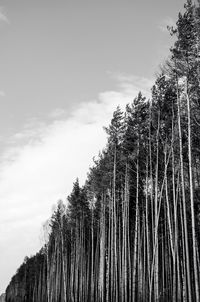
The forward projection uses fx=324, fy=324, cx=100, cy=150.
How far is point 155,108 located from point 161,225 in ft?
41.6

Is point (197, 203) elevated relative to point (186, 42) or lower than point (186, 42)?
lower

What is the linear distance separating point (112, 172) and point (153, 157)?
5.20 metres

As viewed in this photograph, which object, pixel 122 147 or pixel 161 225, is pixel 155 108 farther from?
pixel 161 225

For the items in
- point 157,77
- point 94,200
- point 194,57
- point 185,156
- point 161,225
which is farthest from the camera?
point 94,200

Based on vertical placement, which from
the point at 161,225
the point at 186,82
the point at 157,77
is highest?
the point at 157,77

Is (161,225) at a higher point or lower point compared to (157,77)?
lower

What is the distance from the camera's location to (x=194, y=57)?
14.4 m

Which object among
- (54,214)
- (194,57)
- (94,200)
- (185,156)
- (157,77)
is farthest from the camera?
(54,214)

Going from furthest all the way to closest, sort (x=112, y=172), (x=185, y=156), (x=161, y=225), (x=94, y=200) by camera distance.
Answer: (x=94, y=200) → (x=161, y=225) → (x=112, y=172) → (x=185, y=156)

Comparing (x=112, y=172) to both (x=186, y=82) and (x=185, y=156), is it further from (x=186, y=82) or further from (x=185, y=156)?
(x=186, y=82)

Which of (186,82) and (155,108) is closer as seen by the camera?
(186,82)

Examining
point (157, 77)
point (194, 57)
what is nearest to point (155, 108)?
point (157, 77)

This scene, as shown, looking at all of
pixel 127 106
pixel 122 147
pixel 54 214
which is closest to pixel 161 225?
pixel 122 147

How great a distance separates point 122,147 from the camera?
23406 mm
